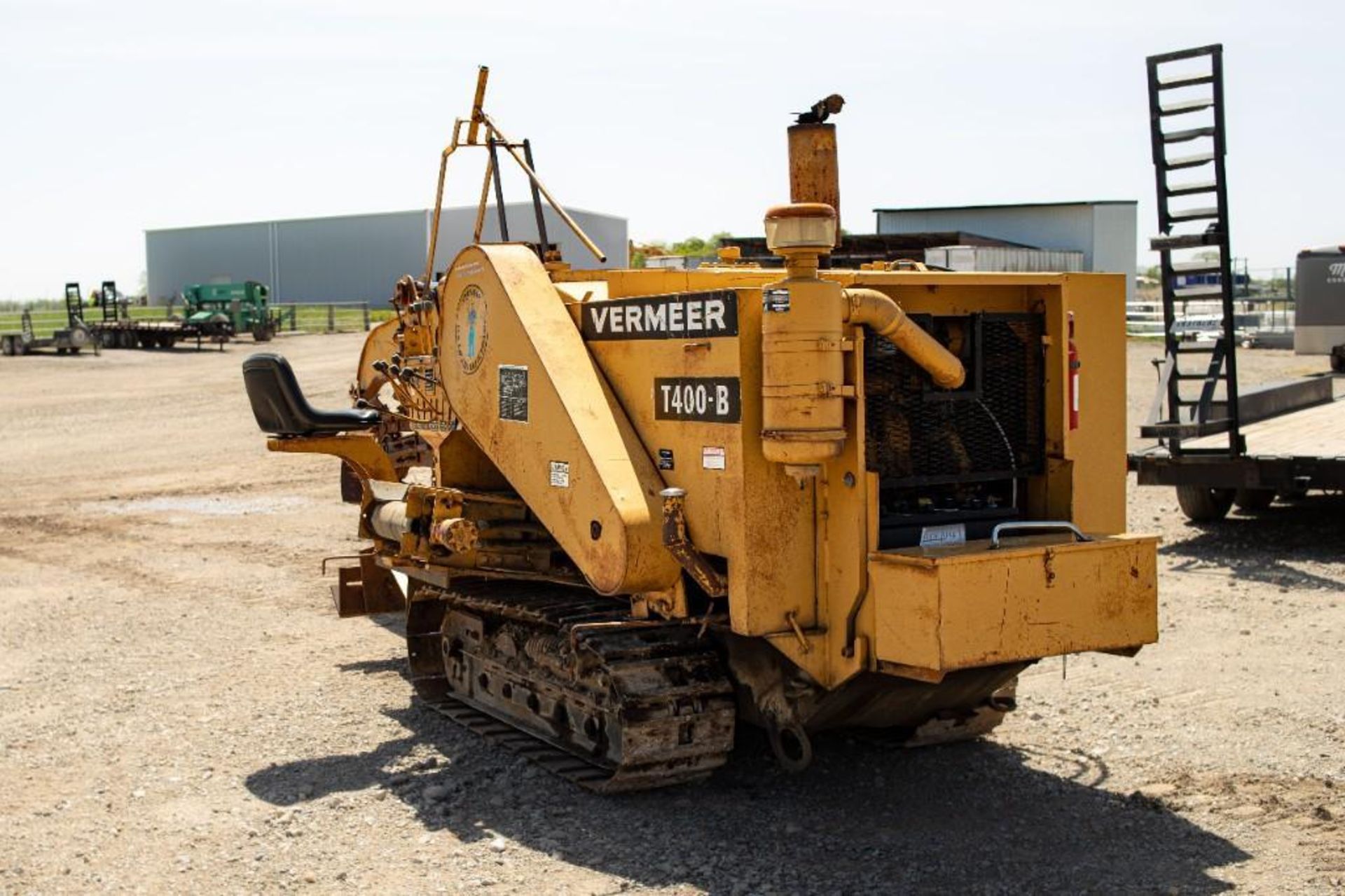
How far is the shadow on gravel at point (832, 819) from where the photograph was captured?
246 inches

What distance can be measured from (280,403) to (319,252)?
5685 centimetres

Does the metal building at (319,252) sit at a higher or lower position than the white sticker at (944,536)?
higher

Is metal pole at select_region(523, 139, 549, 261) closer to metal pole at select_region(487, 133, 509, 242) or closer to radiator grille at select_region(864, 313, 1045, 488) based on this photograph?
metal pole at select_region(487, 133, 509, 242)

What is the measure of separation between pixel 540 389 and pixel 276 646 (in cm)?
406

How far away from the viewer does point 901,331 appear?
6.22 meters

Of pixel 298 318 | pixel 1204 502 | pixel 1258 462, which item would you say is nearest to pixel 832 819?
pixel 1258 462

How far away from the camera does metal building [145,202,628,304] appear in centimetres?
5997

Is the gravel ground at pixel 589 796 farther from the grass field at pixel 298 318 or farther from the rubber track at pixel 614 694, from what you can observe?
the grass field at pixel 298 318

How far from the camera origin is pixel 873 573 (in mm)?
6285

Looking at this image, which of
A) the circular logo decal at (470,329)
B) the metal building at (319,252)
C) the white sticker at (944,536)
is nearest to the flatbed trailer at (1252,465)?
the white sticker at (944,536)

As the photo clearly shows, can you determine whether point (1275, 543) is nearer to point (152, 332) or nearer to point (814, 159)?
point (814, 159)

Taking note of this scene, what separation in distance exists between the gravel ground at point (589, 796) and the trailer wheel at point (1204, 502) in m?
1.74

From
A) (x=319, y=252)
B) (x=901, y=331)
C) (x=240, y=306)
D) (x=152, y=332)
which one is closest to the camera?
(x=901, y=331)

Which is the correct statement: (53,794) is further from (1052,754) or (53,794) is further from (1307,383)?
(1307,383)
